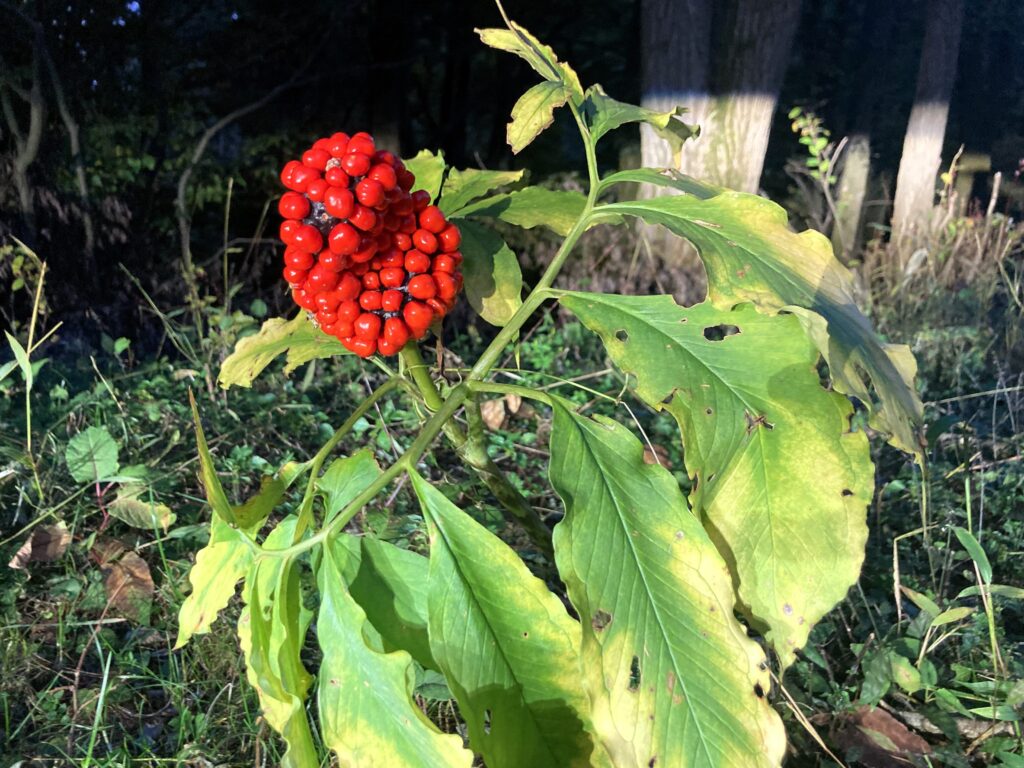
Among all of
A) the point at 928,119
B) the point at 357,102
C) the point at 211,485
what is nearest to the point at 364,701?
the point at 211,485

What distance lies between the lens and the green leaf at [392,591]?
0.74 m

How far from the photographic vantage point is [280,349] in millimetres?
861

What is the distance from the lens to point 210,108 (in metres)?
3.16

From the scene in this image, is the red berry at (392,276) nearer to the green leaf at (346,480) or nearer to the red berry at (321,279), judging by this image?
the red berry at (321,279)

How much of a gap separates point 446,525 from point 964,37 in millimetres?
4074

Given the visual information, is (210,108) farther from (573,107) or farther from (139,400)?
(573,107)

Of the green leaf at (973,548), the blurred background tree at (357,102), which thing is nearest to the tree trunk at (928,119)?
the blurred background tree at (357,102)

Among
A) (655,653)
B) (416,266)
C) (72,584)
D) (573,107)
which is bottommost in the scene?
(72,584)

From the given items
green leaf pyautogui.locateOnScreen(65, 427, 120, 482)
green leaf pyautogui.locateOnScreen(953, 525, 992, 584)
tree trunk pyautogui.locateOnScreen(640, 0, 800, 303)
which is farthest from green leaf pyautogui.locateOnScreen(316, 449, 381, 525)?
tree trunk pyautogui.locateOnScreen(640, 0, 800, 303)

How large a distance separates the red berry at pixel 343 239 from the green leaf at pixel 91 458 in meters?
1.05

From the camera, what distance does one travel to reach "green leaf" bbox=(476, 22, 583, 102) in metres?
0.79

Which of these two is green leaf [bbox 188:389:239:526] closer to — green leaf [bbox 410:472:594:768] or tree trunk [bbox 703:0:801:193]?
green leaf [bbox 410:472:594:768]

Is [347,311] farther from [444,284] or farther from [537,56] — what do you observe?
[537,56]

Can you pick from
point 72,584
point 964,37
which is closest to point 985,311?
point 964,37
